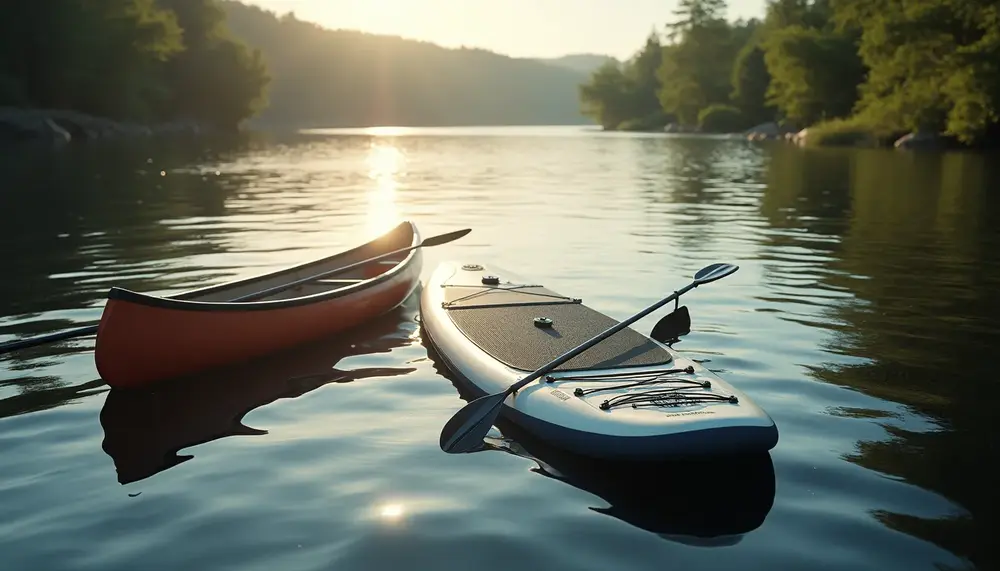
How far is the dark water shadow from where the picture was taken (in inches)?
199

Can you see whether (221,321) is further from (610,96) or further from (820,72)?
(610,96)

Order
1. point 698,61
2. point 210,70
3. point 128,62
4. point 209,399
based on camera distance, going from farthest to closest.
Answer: point 698,61, point 210,70, point 128,62, point 209,399

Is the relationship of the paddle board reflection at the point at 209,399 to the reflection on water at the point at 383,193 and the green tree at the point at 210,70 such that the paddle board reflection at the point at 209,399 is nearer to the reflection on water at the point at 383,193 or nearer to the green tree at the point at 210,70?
the reflection on water at the point at 383,193

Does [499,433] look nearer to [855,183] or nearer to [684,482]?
[684,482]

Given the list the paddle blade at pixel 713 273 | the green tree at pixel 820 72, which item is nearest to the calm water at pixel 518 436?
the paddle blade at pixel 713 273

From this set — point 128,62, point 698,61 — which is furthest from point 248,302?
point 698,61

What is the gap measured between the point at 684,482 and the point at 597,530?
929mm

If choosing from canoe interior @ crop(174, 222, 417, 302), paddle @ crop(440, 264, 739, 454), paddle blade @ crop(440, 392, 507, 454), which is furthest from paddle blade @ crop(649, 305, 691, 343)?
canoe interior @ crop(174, 222, 417, 302)

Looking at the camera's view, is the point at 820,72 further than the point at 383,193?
Yes

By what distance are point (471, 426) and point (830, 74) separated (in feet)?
228

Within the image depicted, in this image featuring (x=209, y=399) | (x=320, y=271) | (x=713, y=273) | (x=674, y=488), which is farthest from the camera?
(x=320, y=271)

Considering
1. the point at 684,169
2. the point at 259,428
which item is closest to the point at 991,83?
the point at 684,169

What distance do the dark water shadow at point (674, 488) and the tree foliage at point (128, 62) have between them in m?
61.3

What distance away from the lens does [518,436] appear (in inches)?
251
